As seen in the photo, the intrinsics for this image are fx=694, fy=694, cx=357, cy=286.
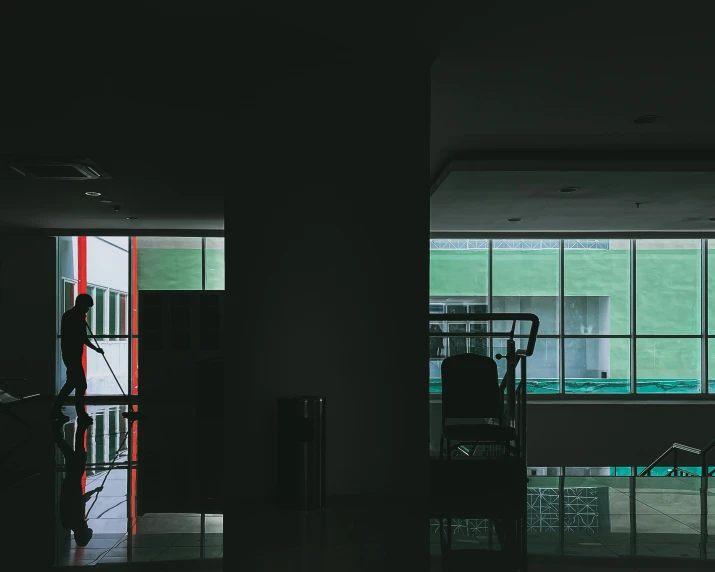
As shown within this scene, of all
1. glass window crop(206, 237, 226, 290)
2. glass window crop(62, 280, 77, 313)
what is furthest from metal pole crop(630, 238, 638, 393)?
glass window crop(62, 280, 77, 313)

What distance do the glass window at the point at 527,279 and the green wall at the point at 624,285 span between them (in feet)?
0.07

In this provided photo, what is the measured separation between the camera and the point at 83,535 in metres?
4.16

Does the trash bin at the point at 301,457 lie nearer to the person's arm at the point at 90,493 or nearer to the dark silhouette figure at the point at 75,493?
the dark silhouette figure at the point at 75,493

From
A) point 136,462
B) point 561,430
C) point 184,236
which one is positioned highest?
point 184,236

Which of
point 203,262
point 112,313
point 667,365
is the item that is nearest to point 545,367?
point 667,365

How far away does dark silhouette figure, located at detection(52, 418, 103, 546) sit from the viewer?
4297 millimetres

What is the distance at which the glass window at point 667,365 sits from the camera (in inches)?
585

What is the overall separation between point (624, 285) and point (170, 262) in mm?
10001

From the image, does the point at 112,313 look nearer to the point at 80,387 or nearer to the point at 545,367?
the point at 80,387

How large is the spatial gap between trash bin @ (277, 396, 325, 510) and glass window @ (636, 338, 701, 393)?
39.5 ft

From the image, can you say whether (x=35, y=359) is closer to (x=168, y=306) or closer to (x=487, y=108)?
(x=168, y=306)

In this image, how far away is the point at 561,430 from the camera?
13.4m

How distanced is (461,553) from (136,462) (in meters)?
4.01

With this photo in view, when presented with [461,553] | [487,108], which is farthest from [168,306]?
[461,553]
